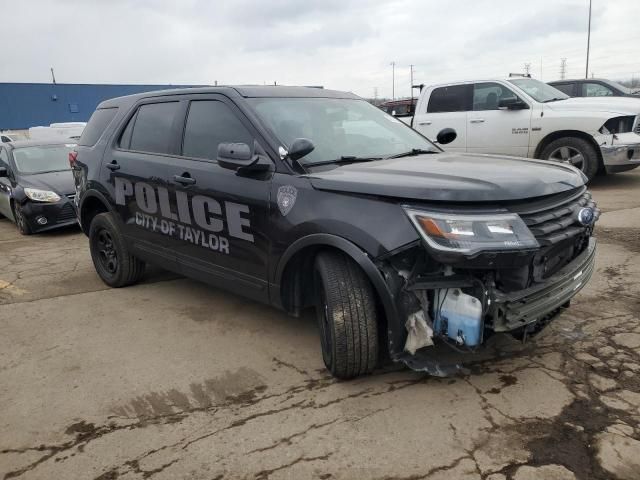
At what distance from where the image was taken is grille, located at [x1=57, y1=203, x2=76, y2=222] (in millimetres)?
7963

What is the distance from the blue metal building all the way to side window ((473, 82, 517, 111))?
104 ft

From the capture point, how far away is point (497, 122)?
9.27 m

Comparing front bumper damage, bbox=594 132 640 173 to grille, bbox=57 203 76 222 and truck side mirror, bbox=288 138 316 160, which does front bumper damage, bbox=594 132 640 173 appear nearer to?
truck side mirror, bbox=288 138 316 160

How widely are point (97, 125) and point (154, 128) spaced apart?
112 centimetres

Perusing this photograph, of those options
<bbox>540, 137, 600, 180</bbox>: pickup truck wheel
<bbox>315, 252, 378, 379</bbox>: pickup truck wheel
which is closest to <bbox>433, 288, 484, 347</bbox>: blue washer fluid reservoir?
<bbox>315, 252, 378, 379</bbox>: pickup truck wheel

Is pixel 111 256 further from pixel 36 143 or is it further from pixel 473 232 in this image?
pixel 36 143

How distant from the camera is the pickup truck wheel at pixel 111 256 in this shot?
484 cm

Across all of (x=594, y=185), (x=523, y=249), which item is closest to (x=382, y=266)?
(x=523, y=249)

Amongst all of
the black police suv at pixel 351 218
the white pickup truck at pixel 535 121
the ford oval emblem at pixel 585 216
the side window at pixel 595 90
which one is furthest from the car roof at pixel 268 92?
the side window at pixel 595 90

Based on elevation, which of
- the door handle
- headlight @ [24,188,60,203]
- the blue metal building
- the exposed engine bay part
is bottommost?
the exposed engine bay part

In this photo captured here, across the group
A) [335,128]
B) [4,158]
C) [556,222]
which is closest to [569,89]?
[335,128]

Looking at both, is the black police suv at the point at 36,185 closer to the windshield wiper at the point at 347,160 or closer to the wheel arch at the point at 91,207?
the wheel arch at the point at 91,207

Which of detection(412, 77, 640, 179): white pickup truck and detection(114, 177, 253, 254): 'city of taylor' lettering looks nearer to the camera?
detection(114, 177, 253, 254): 'city of taylor' lettering

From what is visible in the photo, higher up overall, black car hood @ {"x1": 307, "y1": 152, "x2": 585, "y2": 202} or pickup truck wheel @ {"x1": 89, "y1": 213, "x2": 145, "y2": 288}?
black car hood @ {"x1": 307, "y1": 152, "x2": 585, "y2": 202}
